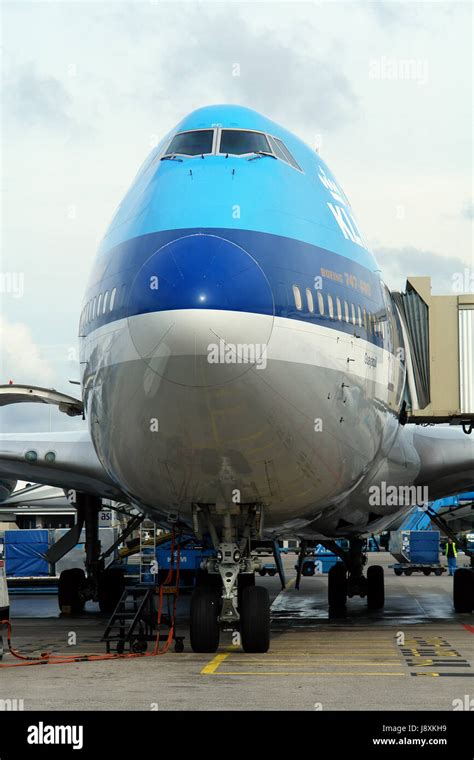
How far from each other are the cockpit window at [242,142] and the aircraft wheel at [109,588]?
11501 mm

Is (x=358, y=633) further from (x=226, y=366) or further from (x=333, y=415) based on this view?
(x=226, y=366)

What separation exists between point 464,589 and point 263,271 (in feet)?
39.2

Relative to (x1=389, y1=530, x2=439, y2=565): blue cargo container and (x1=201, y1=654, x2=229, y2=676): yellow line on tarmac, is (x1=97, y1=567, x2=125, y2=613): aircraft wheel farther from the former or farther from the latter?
(x1=389, y1=530, x2=439, y2=565): blue cargo container

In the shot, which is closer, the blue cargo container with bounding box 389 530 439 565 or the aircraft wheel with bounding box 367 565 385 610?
the aircraft wheel with bounding box 367 565 385 610

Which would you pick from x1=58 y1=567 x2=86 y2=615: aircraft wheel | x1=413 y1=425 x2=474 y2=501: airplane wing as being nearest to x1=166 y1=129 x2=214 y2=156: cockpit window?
x1=413 y1=425 x2=474 y2=501: airplane wing

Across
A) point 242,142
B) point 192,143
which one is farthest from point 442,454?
point 192,143

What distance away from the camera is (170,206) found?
12.3 m

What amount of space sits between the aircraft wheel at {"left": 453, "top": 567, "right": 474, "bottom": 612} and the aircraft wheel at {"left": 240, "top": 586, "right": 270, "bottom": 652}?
28.8 ft

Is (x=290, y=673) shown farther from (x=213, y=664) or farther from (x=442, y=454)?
(x=442, y=454)

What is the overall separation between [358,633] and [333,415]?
592 cm

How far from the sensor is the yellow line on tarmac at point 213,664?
11.8 meters

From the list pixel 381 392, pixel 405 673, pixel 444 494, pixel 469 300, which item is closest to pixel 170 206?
pixel 381 392

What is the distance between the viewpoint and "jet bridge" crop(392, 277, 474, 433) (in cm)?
1766

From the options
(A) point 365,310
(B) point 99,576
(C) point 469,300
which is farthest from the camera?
(B) point 99,576
